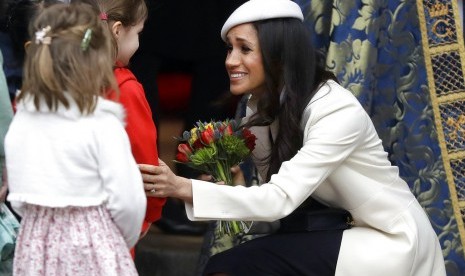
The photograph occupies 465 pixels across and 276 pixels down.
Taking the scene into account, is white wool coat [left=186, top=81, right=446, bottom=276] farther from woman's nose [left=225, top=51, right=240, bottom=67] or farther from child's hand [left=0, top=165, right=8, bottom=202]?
child's hand [left=0, top=165, right=8, bottom=202]

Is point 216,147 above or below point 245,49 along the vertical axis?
below

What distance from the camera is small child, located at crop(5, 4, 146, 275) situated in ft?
11.4

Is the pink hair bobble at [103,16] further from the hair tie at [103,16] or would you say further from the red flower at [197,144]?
the red flower at [197,144]

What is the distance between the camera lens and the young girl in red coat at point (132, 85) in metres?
3.88

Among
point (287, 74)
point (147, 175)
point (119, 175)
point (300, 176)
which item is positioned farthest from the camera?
point (287, 74)

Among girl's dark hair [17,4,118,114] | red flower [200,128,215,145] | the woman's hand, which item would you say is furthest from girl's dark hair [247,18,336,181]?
girl's dark hair [17,4,118,114]

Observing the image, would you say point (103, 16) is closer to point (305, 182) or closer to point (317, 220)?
point (305, 182)

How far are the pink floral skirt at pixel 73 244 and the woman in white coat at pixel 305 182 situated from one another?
1.62 ft

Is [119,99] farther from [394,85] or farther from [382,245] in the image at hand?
[394,85]

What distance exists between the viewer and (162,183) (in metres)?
3.90

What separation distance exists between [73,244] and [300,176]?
2.82ft

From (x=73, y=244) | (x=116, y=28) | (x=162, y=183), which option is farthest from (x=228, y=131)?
(x=73, y=244)

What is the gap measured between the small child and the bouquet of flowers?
649 millimetres

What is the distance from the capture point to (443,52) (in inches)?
200
